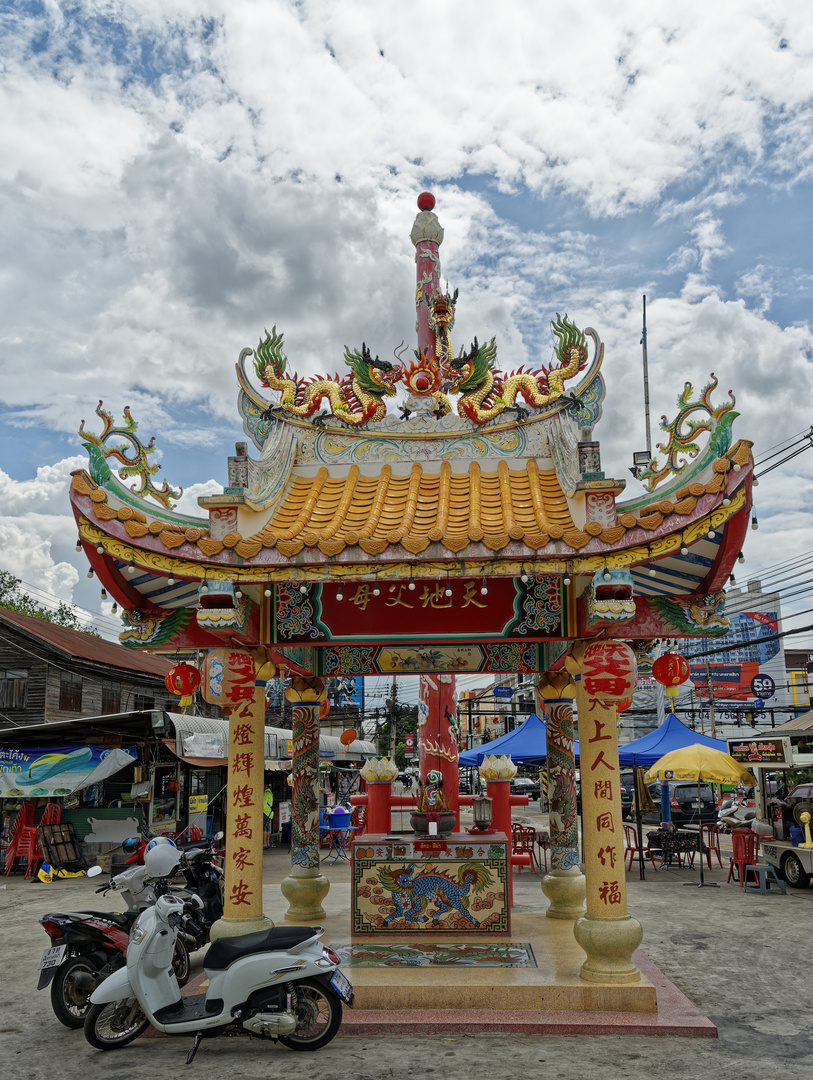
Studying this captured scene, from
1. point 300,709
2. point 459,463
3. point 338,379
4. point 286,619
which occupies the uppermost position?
point 338,379

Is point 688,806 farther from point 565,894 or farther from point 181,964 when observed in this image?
point 181,964

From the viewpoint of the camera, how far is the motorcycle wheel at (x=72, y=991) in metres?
7.46

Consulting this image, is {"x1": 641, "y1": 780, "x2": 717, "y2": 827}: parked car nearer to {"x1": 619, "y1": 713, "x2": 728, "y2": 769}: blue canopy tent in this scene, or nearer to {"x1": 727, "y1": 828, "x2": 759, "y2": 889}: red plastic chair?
{"x1": 619, "y1": 713, "x2": 728, "y2": 769}: blue canopy tent

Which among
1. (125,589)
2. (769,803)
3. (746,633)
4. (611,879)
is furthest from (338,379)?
(746,633)

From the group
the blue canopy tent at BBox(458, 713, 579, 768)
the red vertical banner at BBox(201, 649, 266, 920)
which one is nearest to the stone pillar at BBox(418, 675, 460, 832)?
the red vertical banner at BBox(201, 649, 266, 920)

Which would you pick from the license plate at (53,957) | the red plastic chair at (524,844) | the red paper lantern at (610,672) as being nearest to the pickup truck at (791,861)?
the red plastic chair at (524,844)

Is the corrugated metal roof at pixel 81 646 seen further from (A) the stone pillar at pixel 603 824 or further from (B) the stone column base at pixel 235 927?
(A) the stone pillar at pixel 603 824

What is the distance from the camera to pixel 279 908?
1301 cm

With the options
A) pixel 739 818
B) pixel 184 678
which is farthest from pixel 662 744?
pixel 184 678

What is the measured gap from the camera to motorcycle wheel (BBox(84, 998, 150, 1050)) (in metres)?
6.71

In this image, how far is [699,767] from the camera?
1872 centimetres

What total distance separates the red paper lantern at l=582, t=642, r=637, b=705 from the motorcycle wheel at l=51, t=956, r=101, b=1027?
18.1ft

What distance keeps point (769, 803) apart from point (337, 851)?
11.3 meters

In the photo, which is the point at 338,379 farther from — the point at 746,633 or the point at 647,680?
the point at 746,633
